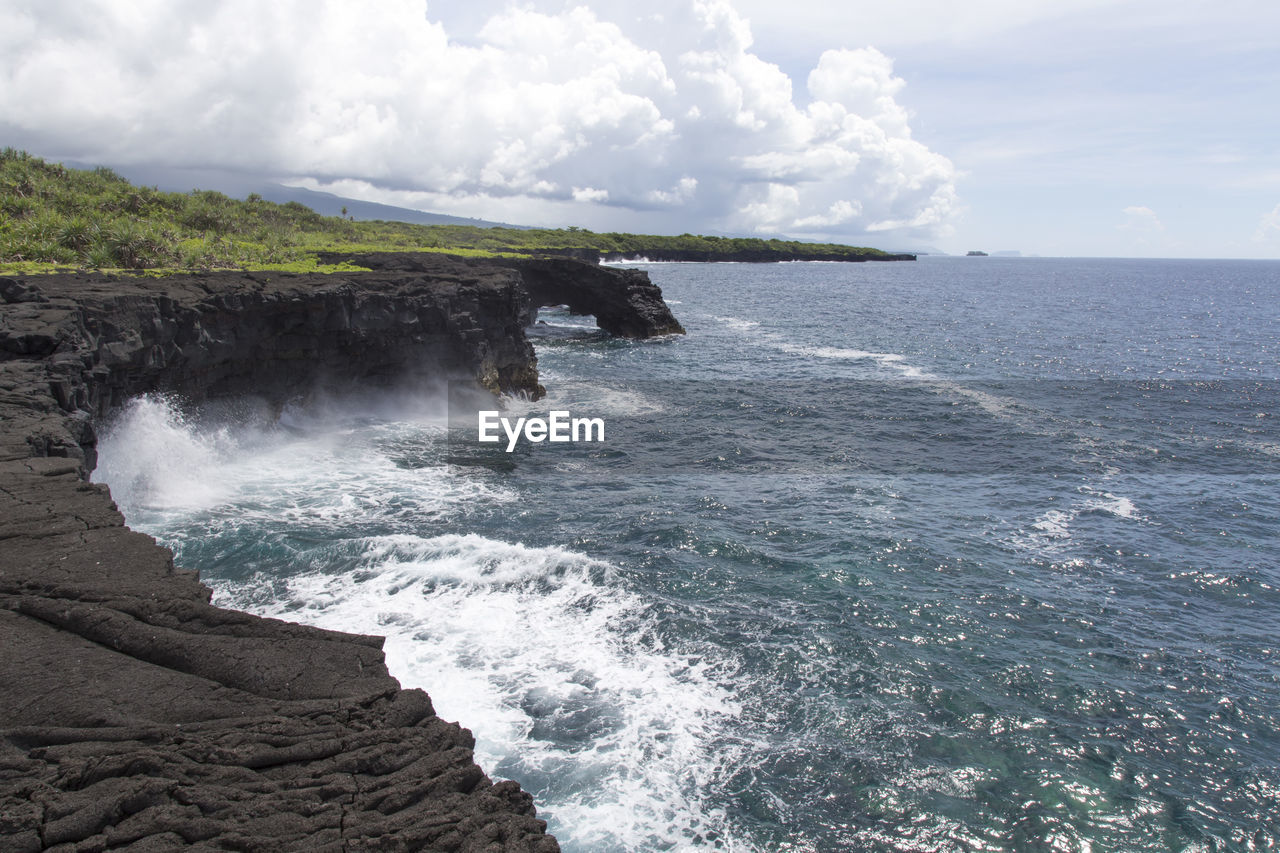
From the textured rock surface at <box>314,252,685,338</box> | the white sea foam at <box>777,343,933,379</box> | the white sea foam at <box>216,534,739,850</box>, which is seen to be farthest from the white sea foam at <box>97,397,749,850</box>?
the textured rock surface at <box>314,252,685,338</box>

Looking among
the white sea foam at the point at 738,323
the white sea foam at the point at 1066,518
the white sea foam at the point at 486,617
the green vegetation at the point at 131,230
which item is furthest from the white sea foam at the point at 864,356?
the white sea foam at the point at 486,617

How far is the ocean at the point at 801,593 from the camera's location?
12.8m

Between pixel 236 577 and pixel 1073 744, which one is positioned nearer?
pixel 1073 744

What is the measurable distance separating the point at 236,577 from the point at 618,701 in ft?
35.3

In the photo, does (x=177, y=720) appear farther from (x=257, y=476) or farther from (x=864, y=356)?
(x=864, y=356)

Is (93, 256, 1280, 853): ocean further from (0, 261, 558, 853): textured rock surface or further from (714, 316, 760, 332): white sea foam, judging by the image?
(714, 316, 760, 332): white sea foam

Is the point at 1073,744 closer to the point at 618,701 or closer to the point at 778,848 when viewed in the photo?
the point at 778,848

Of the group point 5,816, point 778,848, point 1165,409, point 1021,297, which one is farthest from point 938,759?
point 1021,297

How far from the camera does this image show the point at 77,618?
31.3ft

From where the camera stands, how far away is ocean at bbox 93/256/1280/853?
41.9ft

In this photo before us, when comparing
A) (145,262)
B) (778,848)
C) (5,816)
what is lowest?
(778,848)
